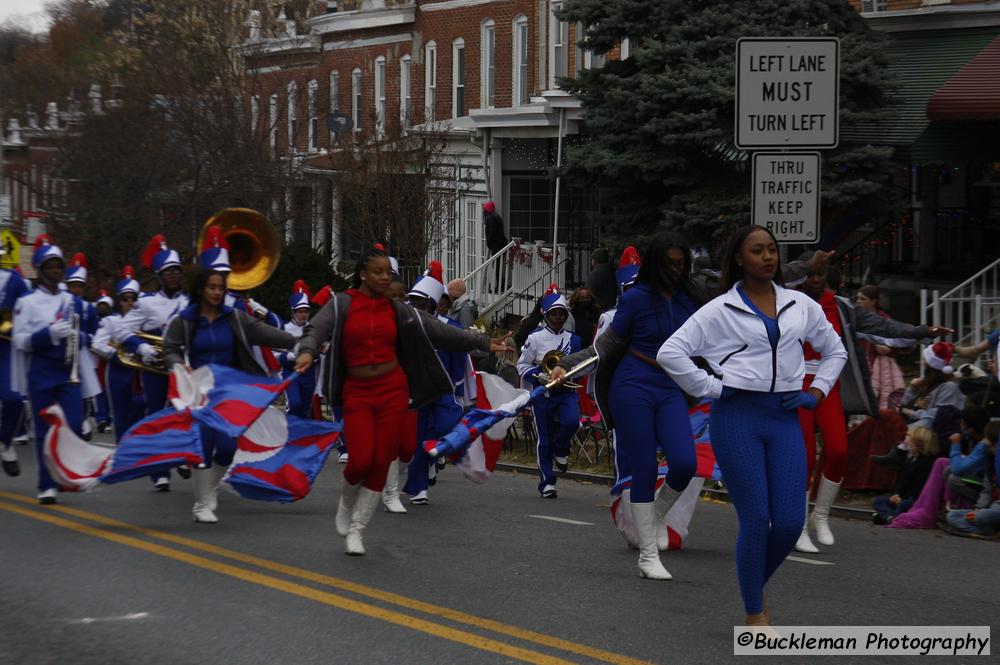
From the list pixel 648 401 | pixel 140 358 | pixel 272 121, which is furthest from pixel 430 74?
pixel 648 401

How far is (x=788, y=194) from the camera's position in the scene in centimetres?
1173

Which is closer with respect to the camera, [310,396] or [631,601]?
[631,601]

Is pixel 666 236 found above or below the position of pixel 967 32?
below

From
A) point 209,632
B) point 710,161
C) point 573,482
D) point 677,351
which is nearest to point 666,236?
point 677,351

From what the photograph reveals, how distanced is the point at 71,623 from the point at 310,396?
10.6 metres

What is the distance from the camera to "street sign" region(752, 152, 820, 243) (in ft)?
38.3

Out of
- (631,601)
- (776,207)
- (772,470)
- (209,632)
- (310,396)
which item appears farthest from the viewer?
(310,396)

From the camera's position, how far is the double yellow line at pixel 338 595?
23.6 ft

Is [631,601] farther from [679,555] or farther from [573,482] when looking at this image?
[573,482]

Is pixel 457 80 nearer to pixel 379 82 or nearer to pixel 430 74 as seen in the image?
pixel 430 74

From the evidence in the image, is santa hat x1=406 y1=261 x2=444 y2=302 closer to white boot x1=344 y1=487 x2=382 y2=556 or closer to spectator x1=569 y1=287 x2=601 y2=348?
white boot x1=344 y1=487 x2=382 y2=556

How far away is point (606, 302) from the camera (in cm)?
2173

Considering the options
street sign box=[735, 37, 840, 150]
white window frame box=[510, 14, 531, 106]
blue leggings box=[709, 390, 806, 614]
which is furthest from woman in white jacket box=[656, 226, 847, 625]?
white window frame box=[510, 14, 531, 106]

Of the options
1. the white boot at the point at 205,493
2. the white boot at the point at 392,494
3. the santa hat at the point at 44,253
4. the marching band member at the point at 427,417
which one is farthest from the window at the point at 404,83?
the white boot at the point at 205,493
